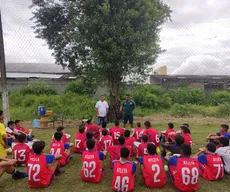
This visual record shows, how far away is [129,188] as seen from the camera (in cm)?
462

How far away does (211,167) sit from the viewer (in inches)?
205

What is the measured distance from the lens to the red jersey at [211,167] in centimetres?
512

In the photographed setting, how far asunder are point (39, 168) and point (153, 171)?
235 centimetres

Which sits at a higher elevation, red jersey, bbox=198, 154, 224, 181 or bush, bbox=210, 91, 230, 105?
bush, bbox=210, 91, 230, 105

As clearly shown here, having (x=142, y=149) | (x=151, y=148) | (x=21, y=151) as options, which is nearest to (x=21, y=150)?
(x=21, y=151)

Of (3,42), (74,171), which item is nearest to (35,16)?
(3,42)

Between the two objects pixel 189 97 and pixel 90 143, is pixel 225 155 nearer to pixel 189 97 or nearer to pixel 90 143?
pixel 90 143

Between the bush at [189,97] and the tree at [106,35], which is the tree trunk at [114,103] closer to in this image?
the tree at [106,35]

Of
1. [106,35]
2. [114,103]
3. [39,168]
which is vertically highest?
[106,35]

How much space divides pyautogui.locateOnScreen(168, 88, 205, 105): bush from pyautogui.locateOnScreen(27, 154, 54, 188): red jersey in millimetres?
18293

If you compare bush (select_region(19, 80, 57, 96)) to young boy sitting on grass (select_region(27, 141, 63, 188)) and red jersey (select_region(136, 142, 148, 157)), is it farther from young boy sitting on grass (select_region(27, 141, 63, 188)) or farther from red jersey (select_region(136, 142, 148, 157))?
young boy sitting on grass (select_region(27, 141, 63, 188))

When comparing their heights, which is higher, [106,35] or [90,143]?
[106,35]

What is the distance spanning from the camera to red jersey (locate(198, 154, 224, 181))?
5.12 m

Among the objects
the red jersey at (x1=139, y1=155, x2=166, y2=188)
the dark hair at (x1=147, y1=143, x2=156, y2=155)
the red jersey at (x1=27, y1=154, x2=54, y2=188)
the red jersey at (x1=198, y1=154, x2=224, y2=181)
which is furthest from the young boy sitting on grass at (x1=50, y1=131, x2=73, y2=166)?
the red jersey at (x1=198, y1=154, x2=224, y2=181)
